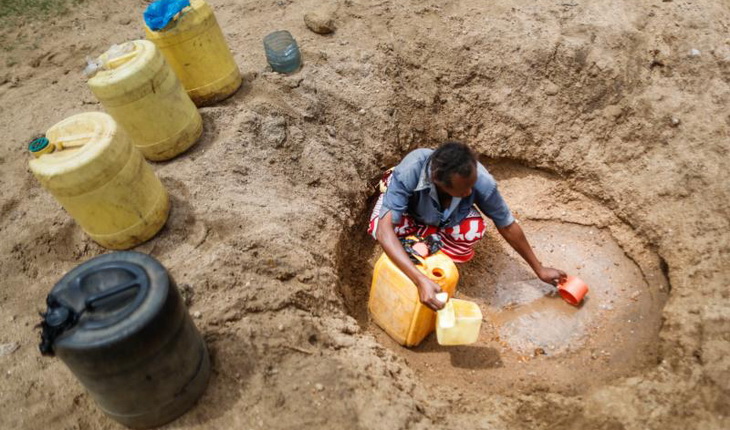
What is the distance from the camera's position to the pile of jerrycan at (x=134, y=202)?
1.95 metres

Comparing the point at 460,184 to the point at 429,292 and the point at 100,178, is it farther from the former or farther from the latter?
the point at 100,178

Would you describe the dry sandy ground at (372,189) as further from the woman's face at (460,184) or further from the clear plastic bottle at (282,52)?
the woman's face at (460,184)

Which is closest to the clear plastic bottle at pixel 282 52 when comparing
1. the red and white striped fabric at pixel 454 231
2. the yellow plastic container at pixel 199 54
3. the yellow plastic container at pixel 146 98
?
the yellow plastic container at pixel 199 54

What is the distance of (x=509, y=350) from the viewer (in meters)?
3.29

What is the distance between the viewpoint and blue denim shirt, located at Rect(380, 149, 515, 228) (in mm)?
3045

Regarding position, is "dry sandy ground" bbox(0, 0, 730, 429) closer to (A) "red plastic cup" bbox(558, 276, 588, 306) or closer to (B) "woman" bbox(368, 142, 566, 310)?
(A) "red plastic cup" bbox(558, 276, 588, 306)

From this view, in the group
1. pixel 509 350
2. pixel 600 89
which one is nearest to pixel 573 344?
pixel 509 350

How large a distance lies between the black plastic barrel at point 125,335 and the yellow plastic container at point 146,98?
146 centimetres

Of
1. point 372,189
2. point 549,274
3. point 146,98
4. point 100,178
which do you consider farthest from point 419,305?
point 146,98

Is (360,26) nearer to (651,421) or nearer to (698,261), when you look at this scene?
(698,261)

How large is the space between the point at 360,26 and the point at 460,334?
3.17 meters

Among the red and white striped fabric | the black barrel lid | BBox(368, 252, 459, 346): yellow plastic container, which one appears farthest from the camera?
the red and white striped fabric

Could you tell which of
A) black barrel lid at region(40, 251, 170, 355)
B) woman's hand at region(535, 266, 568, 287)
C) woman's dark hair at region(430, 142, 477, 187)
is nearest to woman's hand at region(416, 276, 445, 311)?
woman's dark hair at region(430, 142, 477, 187)

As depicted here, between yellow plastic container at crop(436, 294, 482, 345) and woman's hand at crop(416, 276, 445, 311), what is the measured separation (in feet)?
0.10
